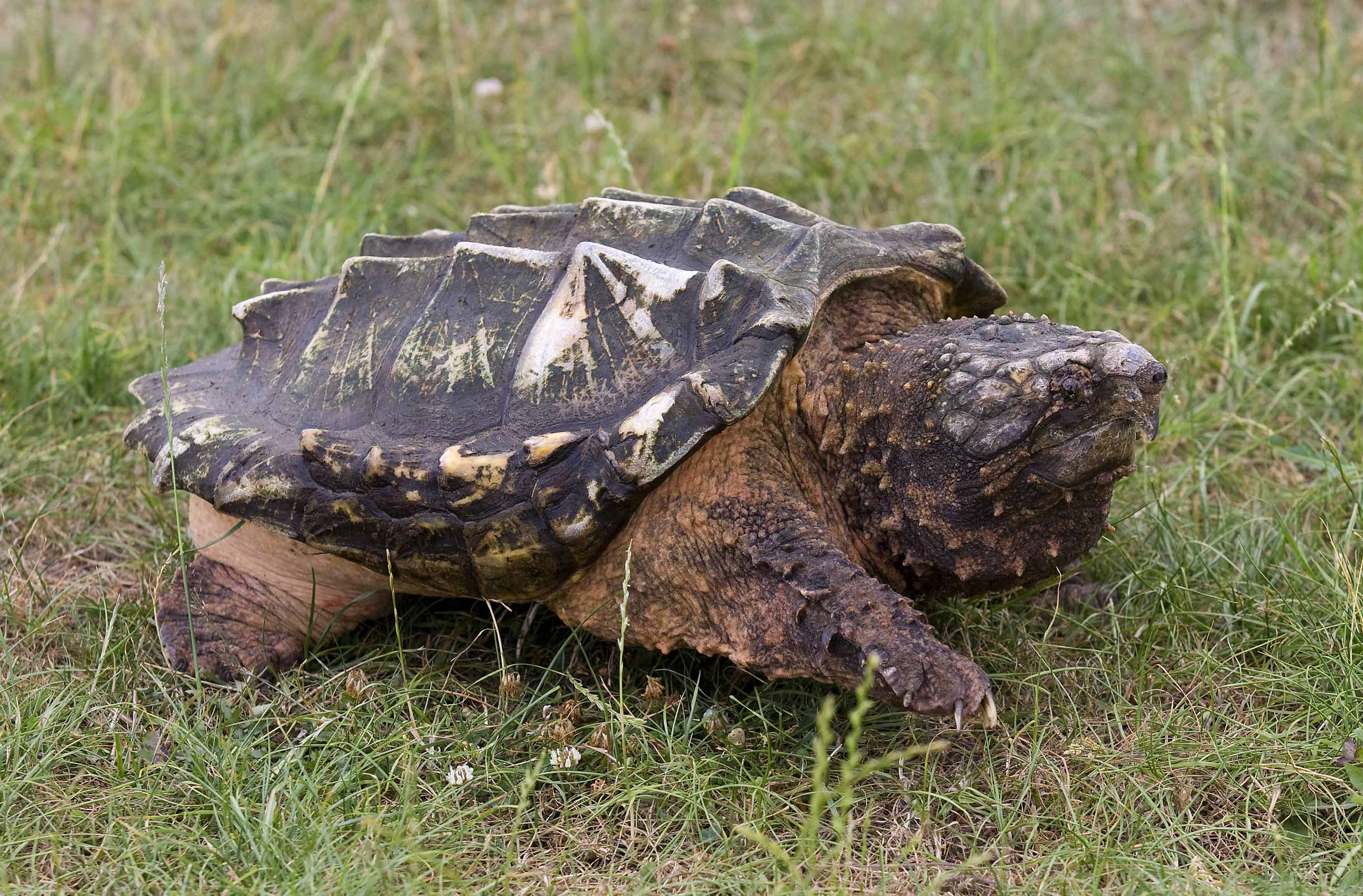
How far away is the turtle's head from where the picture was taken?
2.10 m

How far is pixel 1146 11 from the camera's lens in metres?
5.09

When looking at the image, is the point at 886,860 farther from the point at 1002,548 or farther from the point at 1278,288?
the point at 1278,288

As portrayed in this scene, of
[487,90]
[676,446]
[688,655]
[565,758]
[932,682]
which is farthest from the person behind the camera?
[487,90]

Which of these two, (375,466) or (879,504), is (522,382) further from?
(879,504)

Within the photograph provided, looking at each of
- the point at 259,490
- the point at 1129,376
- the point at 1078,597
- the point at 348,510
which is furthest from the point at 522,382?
the point at 1078,597

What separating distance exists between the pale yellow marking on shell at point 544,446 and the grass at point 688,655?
0.40 meters

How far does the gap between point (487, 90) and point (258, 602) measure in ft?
8.54

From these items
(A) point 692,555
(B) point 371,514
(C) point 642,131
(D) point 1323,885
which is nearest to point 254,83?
(C) point 642,131

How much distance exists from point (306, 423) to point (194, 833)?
847 millimetres

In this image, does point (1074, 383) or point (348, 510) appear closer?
point (1074, 383)

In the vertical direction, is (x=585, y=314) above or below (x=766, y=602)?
above

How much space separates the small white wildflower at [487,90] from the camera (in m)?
4.57

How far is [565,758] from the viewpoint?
2.21 meters


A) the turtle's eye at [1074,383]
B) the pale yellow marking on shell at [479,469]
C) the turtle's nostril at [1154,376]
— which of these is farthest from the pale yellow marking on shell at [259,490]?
the turtle's nostril at [1154,376]
